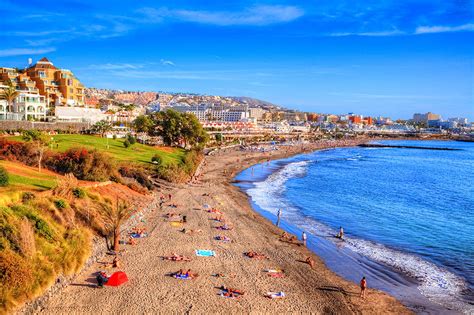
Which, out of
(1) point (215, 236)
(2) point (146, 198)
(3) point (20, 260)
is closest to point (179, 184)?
(2) point (146, 198)

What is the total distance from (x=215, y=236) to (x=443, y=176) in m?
55.9

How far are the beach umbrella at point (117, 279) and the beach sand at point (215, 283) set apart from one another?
0.21 m

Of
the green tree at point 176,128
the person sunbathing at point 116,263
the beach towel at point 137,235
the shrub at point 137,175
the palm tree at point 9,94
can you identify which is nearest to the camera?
the person sunbathing at point 116,263

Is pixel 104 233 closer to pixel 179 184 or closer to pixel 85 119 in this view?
pixel 179 184

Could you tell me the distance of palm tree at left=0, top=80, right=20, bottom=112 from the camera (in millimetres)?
48875

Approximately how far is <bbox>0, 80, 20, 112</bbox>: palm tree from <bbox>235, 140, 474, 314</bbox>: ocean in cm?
2991

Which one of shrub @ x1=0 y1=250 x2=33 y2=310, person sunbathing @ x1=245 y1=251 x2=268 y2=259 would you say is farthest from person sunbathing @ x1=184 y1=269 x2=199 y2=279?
shrub @ x1=0 y1=250 x2=33 y2=310

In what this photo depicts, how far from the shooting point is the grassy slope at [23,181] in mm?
19175

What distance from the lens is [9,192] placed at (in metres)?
19.5

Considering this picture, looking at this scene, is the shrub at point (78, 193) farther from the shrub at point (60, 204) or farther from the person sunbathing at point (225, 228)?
the person sunbathing at point (225, 228)

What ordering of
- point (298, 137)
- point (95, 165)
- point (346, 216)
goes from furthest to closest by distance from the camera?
point (298, 137) → point (346, 216) → point (95, 165)

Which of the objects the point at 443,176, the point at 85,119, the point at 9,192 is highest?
the point at 85,119

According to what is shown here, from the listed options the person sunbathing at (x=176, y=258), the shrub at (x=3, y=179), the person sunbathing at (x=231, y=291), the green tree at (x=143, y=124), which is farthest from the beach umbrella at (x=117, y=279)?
the green tree at (x=143, y=124)

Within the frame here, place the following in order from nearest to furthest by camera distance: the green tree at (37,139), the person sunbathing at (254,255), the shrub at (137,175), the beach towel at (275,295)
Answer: the beach towel at (275,295) < the person sunbathing at (254,255) < the green tree at (37,139) < the shrub at (137,175)
